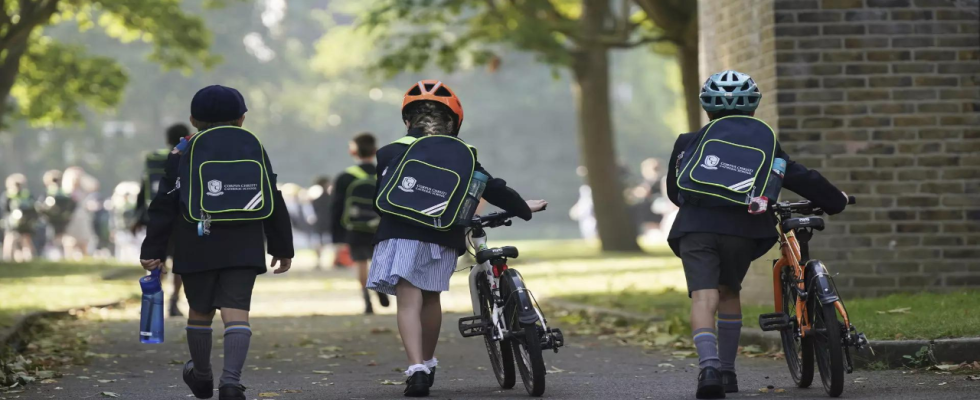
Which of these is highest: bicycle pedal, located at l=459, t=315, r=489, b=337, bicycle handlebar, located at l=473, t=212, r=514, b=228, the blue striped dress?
bicycle handlebar, located at l=473, t=212, r=514, b=228

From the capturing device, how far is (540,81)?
65188 mm

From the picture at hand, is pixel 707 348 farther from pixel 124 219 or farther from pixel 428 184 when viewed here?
pixel 124 219

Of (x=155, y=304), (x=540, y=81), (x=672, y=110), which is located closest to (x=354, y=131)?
(x=540, y=81)

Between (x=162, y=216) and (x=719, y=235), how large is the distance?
2.44 m

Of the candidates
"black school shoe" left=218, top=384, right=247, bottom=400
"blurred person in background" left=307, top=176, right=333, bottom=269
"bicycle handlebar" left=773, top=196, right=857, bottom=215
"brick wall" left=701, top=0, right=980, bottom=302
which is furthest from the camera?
"blurred person in background" left=307, top=176, right=333, bottom=269

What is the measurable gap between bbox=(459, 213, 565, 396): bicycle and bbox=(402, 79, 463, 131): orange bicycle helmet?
0.52m

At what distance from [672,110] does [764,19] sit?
54.1 m

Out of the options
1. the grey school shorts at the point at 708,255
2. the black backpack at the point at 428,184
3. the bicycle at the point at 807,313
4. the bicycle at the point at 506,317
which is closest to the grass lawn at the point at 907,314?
the bicycle at the point at 807,313

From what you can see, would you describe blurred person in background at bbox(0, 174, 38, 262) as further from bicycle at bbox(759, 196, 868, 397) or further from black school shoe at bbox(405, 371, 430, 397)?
bicycle at bbox(759, 196, 868, 397)

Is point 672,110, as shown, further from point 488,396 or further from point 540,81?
point 488,396

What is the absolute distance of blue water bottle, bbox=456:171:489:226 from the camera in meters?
7.29

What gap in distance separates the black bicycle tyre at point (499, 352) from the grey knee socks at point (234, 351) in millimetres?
1260

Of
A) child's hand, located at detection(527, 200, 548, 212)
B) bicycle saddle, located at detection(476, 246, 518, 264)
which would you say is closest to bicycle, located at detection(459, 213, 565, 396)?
bicycle saddle, located at detection(476, 246, 518, 264)

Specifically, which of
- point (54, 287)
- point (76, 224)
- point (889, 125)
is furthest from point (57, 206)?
point (889, 125)
